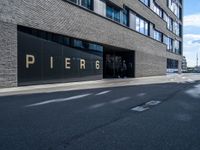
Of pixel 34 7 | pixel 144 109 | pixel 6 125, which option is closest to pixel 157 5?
pixel 34 7

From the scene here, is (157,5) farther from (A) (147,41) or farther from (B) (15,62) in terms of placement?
(B) (15,62)

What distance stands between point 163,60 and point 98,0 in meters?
27.8

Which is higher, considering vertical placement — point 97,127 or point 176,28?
point 176,28

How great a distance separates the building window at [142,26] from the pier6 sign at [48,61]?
14972 millimetres

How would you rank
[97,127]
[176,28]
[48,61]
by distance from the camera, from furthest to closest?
[176,28], [48,61], [97,127]

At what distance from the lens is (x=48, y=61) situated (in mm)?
21438

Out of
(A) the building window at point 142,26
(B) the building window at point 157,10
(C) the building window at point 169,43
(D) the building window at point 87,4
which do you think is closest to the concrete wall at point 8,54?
(D) the building window at point 87,4

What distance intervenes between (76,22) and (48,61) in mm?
4971

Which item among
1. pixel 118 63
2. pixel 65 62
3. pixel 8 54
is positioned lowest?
pixel 65 62

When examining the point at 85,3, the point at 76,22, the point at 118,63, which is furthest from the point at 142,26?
the point at 76,22

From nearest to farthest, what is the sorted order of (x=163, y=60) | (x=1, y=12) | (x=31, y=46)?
(x=1, y=12) → (x=31, y=46) → (x=163, y=60)

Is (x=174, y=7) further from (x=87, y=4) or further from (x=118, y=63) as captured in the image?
(x=87, y=4)

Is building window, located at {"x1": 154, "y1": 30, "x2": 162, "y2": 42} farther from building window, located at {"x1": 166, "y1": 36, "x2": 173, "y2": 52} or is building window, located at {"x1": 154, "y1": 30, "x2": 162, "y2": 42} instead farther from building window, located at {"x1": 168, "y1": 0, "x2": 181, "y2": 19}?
building window, located at {"x1": 168, "y1": 0, "x2": 181, "y2": 19}

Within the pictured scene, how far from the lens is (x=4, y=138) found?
19.4 feet
